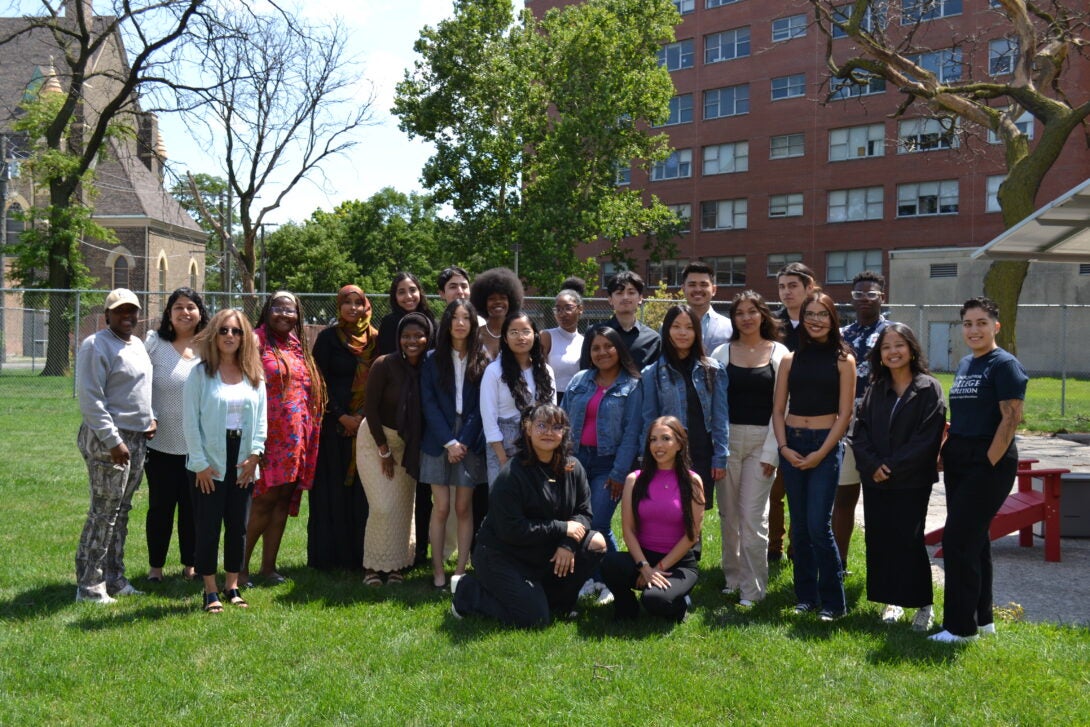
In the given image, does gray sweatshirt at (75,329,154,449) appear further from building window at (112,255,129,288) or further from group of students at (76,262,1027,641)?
building window at (112,255,129,288)

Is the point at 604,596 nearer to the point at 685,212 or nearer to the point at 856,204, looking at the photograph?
the point at 856,204

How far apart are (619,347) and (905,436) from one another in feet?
5.74

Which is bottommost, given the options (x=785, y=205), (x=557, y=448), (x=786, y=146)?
(x=557, y=448)

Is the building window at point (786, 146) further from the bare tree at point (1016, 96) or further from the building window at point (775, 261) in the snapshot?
the bare tree at point (1016, 96)

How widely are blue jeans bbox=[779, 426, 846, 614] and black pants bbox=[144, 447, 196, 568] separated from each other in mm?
3847

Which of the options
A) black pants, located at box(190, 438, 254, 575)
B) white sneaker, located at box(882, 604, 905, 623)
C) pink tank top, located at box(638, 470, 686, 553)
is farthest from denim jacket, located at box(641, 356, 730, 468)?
black pants, located at box(190, 438, 254, 575)

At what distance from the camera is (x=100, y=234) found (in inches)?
1336

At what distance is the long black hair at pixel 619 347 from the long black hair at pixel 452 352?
780mm

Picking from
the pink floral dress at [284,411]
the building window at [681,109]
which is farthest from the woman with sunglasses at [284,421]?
the building window at [681,109]

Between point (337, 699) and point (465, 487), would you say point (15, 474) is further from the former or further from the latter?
point (337, 699)

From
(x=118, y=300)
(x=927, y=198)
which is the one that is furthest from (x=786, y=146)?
(x=118, y=300)

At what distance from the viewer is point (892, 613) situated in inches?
217

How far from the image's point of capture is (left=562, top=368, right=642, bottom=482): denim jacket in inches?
228

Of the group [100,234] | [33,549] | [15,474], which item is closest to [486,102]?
[100,234]
